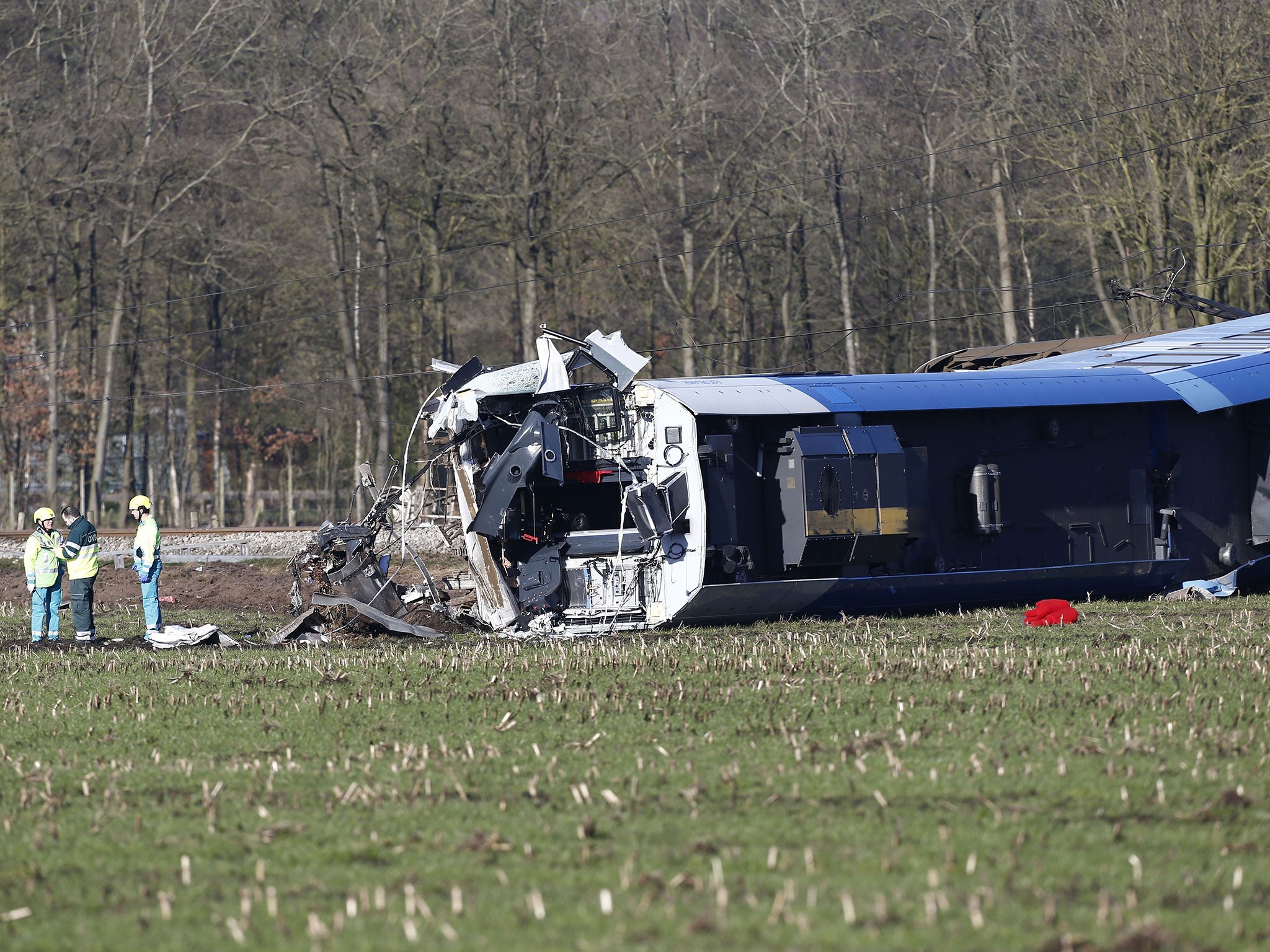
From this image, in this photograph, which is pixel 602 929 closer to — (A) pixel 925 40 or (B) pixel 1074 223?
(B) pixel 1074 223

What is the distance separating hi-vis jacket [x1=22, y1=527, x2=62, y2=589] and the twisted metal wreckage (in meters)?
2.72

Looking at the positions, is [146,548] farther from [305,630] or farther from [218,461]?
[218,461]

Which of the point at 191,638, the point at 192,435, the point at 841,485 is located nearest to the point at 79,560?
the point at 191,638

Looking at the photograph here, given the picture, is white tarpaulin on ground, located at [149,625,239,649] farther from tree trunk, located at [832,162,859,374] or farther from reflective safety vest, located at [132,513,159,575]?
tree trunk, located at [832,162,859,374]

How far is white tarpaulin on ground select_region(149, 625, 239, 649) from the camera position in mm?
16406

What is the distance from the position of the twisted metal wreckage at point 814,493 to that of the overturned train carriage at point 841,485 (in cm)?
3

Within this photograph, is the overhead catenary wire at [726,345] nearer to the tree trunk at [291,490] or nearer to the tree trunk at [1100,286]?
the tree trunk at [1100,286]

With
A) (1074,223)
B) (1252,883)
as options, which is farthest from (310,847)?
(1074,223)

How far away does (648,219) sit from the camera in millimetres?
42188

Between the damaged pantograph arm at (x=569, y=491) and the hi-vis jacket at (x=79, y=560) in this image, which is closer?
the damaged pantograph arm at (x=569, y=491)

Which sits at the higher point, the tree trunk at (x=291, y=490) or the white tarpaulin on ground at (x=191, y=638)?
the tree trunk at (x=291, y=490)

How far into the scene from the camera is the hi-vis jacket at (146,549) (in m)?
17.2

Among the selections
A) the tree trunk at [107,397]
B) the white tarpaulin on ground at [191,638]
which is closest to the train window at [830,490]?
the white tarpaulin on ground at [191,638]

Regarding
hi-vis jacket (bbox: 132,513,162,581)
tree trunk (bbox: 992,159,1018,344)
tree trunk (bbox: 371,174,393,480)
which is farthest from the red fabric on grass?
tree trunk (bbox: 371,174,393,480)
